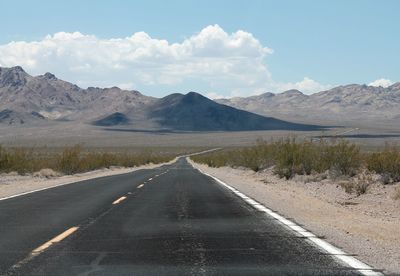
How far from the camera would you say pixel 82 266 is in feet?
27.8

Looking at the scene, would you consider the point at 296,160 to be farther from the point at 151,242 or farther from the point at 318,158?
the point at 151,242

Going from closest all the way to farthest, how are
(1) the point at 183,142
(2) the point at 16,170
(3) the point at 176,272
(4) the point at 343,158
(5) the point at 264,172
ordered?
1. (3) the point at 176,272
2. (4) the point at 343,158
3. (2) the point at 16,170
4. (5) the point at 264,172
5. (1) the point at 183,142

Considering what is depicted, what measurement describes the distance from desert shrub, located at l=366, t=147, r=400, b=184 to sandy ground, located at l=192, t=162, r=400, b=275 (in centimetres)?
104

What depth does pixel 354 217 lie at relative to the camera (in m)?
15.0

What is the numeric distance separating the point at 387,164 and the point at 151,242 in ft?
55.7

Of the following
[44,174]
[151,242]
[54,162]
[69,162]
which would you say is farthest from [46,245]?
[54,162]

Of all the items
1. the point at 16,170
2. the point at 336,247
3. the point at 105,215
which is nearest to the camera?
the point at 336,247

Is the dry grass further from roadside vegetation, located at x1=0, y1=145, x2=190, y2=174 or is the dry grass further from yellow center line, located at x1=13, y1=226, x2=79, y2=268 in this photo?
yellow center line, located at x1=13, y1=226, x2=79, y2=268

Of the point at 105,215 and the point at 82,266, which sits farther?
the point at 105,215

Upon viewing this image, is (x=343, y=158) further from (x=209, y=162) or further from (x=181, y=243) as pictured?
(x=209, y=162)

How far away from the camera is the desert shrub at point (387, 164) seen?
2477cm

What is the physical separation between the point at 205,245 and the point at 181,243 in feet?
1.50

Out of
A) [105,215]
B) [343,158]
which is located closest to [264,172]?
Result: [343,158]

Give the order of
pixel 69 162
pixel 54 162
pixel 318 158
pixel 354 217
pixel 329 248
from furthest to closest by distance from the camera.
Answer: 1. pixel 54 162
2. pixel 69 162
3. pixel 318 158
4. pixel 354 217
5. pixel 329 248
